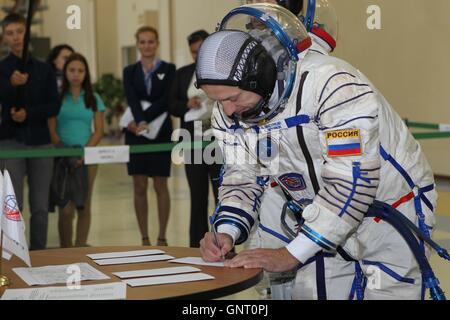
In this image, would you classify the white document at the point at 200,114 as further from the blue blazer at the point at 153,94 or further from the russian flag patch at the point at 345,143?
the russian flag patch at the point at 345,143

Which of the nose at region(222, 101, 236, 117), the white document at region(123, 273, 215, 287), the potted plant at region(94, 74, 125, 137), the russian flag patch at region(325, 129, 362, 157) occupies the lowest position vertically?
the potted plant at region(94, 74, 125, 137)

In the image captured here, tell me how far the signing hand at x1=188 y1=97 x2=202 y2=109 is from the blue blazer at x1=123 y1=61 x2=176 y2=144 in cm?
50

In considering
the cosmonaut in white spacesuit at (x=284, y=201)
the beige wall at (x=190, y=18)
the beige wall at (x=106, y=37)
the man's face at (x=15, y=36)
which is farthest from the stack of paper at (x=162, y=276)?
the beige wall at (x=106, y=37)

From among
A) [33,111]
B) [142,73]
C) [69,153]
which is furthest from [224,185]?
[142,73]

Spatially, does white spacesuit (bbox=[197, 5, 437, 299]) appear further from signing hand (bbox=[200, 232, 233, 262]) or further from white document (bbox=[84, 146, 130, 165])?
white document (bbox=[84, 146, 130, 165])

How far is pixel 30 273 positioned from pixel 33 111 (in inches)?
157

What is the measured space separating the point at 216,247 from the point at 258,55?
677 millimetres

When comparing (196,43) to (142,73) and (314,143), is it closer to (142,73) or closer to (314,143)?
(142,73)

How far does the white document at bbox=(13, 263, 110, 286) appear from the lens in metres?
2.44

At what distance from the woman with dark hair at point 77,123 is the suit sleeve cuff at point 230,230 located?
415cm

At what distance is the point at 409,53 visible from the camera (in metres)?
10.6

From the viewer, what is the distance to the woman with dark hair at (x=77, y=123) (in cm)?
681

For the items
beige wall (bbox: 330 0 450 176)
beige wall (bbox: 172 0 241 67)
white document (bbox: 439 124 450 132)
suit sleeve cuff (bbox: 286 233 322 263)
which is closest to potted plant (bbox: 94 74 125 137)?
beige wall (bbox: 172 0 241 67)

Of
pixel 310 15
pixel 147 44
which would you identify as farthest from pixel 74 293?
pixel 147 44
